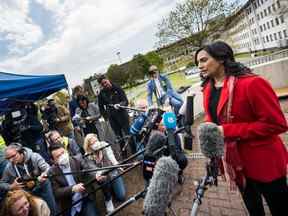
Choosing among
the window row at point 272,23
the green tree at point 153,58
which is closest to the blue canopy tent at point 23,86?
the green tree at point 153,58

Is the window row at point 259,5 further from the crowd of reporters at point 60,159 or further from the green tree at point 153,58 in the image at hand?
the crowd of reporters at point 60,159

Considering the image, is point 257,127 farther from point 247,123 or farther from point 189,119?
point 189,119

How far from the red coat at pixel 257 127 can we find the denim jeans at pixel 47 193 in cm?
249

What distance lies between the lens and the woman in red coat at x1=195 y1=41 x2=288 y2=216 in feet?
4.89

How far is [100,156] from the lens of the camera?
149 inches

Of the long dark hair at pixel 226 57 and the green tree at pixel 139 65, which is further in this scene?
the green tree at pixel 139 65

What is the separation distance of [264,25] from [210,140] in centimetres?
5594

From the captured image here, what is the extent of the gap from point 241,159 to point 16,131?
4.80 metres

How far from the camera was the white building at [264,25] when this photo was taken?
38.8 meters

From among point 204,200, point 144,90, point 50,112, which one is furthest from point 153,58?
point 204,200

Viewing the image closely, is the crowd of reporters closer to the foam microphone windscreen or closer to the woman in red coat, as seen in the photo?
the foam microphone windscreen

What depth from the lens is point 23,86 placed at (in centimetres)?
448

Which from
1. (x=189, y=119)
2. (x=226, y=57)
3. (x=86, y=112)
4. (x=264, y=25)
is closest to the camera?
(x=189, y=119)

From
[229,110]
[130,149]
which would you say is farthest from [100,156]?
[229,110]
